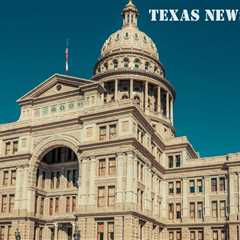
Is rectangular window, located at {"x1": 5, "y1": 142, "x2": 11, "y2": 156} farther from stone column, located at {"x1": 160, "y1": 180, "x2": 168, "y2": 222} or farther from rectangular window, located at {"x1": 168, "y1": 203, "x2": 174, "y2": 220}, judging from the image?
rectangular window, located at {"x1": 168, "y1": 203, "x2": 174, "y2": 220}

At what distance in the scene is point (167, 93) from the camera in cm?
9500

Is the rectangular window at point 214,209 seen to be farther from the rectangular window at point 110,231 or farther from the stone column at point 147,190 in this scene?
the rectangular window at point 110,231

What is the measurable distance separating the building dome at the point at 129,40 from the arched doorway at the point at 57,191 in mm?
36252

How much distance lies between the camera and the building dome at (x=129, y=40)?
9950 centimetres

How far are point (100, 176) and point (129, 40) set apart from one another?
48712 millimetres

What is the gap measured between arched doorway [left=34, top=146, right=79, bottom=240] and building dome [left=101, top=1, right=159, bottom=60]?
119 ft

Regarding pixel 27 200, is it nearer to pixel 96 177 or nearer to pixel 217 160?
pixel 96 177

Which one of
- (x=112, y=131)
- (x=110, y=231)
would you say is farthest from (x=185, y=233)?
(x=112, y=131)

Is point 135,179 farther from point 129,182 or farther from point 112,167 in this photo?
point 112,167

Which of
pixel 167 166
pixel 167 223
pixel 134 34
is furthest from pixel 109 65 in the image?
pixel 167 223

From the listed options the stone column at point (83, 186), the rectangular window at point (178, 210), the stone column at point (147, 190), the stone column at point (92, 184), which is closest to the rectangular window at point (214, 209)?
the rectangular window at point (178, 210)

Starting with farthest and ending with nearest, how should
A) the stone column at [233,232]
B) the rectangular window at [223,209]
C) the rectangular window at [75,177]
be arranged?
the rectangular window at [223,209] → the rectangular window at [75,177] → the stone column at [233,232]

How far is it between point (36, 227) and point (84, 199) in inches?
418

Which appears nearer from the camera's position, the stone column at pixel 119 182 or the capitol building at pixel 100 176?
the stone column at pixel 119 182
